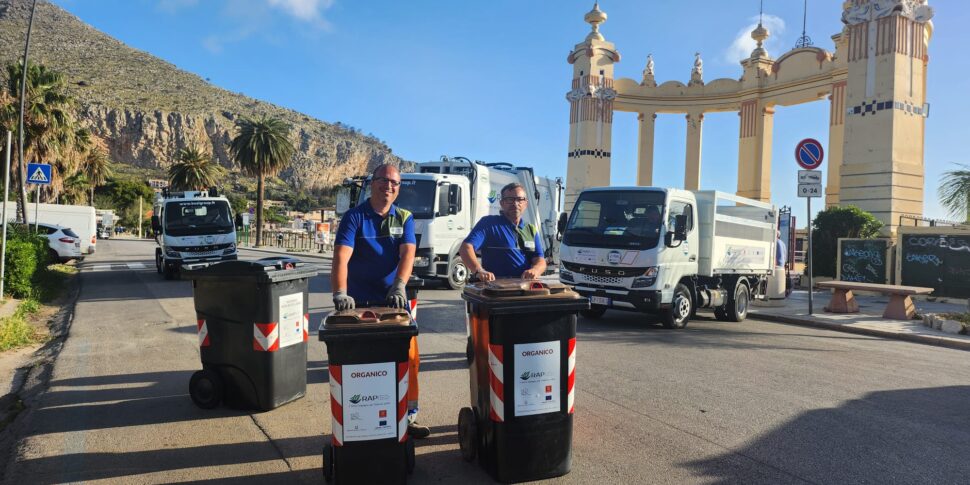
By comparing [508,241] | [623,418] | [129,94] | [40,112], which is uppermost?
[129,94]

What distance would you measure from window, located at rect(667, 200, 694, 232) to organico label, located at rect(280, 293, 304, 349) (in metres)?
6.56

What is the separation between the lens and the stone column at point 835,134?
24.3 meters

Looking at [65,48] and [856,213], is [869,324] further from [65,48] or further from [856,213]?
[65,48]

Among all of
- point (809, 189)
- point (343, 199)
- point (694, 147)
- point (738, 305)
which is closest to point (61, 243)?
point (343, 199)

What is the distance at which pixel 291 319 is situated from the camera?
529cm

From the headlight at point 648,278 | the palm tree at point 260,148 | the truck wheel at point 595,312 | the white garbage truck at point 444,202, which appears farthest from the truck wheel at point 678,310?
the palm tree at point 260,148

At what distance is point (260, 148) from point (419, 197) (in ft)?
116

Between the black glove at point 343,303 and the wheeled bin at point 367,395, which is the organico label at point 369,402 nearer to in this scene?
the wheeled bin at point 367,395

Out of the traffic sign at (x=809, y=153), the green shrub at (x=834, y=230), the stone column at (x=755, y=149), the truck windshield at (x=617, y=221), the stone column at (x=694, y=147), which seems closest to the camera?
the truck windshield at (x=617, y=221)

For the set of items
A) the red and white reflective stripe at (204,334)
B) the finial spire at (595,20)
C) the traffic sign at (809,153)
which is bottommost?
the red and white reflective stripe at (204,334)

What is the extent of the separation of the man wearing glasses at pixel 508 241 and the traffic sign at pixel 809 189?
365 inches

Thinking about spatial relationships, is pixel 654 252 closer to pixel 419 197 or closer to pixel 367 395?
pixel 419 197

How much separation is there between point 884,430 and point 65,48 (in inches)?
4443

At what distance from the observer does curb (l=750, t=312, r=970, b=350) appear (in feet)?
31.0
